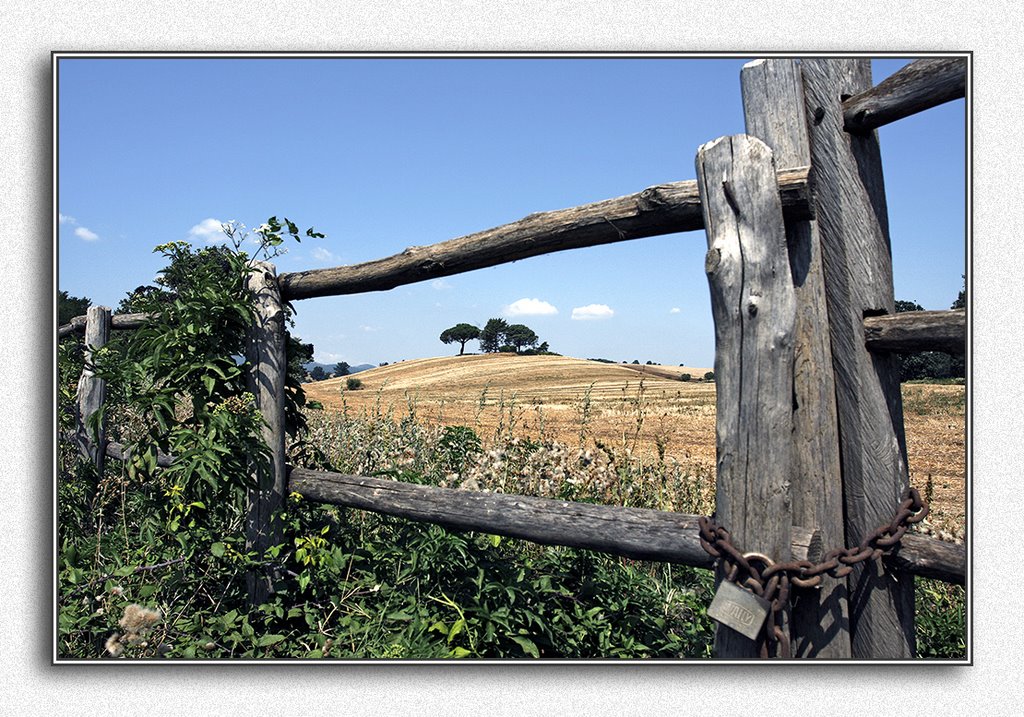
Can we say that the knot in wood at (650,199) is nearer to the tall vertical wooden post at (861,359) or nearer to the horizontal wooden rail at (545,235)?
the horizontal wooden rail at (545,235)

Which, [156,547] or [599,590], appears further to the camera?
[156,547]

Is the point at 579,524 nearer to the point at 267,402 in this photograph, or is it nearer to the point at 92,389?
the point at 267,402

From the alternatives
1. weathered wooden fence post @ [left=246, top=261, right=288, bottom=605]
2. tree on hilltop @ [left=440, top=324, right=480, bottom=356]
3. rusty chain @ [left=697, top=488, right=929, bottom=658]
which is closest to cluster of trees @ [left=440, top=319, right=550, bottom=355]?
tree on hilltop @ [left=440, top=324, right=480, bottom=356]

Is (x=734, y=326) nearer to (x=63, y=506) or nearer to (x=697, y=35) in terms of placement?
(x=697, y=35)

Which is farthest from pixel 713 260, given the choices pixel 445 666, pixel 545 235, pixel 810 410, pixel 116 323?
pixel 116 323

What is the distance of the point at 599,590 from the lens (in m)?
3.27

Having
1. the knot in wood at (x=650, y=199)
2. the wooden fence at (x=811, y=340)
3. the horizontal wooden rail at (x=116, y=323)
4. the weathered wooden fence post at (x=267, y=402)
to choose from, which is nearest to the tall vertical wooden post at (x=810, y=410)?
the wooden fence at (x=811, y=340)

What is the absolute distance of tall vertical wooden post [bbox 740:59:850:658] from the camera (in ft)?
6.98

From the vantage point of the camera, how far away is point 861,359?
214 centimetres

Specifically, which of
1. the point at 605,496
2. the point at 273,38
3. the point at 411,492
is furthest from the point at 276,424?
the point at 605,496

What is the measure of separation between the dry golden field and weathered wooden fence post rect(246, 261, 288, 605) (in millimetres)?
1158

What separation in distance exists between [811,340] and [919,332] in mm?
283

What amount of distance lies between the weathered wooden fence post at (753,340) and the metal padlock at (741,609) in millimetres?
124

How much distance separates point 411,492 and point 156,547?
4.92ft
